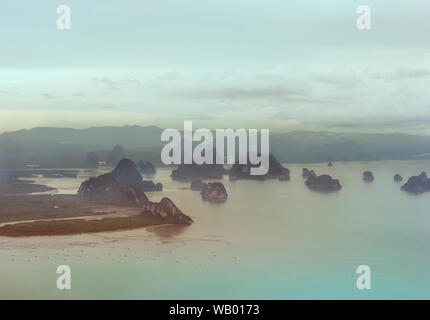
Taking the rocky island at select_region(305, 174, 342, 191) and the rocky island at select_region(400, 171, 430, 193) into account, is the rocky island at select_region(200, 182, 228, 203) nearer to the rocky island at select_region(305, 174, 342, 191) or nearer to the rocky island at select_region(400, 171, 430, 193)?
the rocky island at select_region(305, 174, 342, 191)

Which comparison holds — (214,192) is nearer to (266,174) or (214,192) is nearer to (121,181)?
(266,174)

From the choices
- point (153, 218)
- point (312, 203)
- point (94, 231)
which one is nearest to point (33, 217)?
point (94, 231)

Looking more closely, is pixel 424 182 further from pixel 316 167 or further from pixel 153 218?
pixel 153 218

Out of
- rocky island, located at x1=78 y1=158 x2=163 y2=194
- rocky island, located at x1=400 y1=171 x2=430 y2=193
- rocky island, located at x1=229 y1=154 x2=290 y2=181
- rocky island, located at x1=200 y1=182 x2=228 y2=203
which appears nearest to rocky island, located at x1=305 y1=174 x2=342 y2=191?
rocky island, located at x1=229 y1=154 x2=290 y2=181

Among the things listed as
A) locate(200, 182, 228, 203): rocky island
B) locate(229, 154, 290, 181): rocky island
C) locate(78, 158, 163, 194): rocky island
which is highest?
locate(229, 154, 290, 181): rocky island

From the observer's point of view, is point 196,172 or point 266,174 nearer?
point 196,172

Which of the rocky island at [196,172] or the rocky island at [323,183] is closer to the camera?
the rocky island at [196,172]

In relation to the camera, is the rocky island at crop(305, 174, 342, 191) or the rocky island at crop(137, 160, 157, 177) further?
the rocky island at crop(305, 174, 342, 191)

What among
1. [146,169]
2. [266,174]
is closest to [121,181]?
[146,169]

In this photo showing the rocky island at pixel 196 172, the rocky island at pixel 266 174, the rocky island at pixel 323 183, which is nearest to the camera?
the rocky island at pixel 196 172

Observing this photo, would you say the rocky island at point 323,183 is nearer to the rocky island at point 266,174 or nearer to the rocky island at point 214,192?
the rocky island at point 266,174

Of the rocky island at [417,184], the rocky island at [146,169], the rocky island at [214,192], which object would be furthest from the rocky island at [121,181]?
the rocky island at [417,184]
